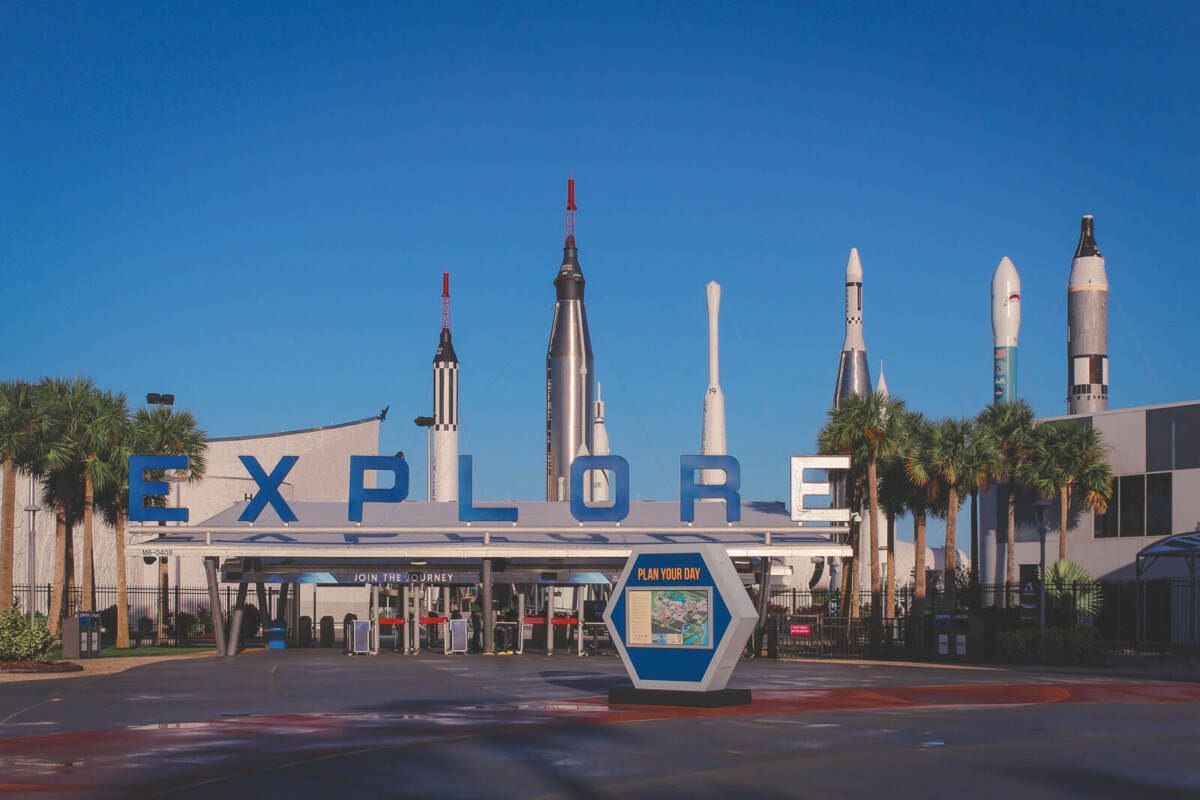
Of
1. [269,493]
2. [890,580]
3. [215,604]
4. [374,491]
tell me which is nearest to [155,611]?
[215,604]

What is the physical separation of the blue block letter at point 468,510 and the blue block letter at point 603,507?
1.91 metres

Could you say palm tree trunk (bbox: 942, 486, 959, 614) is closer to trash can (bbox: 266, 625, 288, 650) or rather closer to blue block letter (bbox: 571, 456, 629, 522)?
blue block letter (bbox: 571, 456, 629, 522)

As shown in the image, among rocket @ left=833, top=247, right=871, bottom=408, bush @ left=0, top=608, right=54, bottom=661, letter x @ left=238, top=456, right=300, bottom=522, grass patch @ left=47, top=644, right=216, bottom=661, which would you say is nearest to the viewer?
bush @ left=0, top=608, right=54, bottom=661

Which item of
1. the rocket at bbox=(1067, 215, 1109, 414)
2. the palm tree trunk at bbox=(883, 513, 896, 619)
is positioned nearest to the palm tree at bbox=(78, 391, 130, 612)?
the palm tree trunk at bbox=(883, 513, 896, 619)

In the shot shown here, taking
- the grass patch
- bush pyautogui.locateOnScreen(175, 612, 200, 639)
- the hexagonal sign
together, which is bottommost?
bush pyautogui.locateOnScreen(175, 612, 200, 639)

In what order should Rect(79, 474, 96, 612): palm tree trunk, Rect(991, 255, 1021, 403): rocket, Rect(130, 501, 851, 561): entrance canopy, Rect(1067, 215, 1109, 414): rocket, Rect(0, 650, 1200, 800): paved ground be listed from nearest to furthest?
Rect(0, 650, 1200, 800): paved ground → Rect(130, 501, 851, 561): entrance canopy → Rect(79, 474, 96, 612): palm tree trunk → Rect(1067, 215, 1109, 414): rocket → Rect(991, 255, 1021, 403): rocket

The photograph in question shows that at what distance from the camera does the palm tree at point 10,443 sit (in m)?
42.8

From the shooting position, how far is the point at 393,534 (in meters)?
39.1

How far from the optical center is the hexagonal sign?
19375mm

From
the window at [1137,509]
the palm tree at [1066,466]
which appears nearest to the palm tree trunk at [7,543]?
the palm tree at [1066,466]

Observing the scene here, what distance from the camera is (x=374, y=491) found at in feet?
125

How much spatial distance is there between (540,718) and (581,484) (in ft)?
59.3

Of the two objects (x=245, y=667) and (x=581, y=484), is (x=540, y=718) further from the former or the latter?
(x=581, y=484)

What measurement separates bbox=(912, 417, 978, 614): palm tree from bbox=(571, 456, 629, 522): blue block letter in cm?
1637
